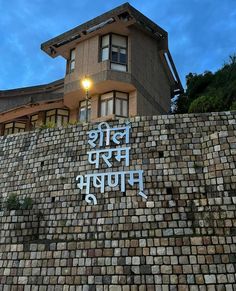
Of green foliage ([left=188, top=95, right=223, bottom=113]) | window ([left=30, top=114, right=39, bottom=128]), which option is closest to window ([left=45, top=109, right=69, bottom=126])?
window ([left=30, top=114, right=39, bottom=128])

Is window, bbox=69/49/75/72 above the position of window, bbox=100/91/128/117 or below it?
above

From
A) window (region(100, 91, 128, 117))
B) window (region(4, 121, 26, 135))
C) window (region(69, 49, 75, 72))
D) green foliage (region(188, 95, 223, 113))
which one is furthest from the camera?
window (region(4, 121, 26, 135))

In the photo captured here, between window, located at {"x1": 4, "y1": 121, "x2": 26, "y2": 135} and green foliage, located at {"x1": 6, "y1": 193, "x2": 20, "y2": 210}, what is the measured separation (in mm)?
9904

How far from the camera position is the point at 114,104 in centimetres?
1623

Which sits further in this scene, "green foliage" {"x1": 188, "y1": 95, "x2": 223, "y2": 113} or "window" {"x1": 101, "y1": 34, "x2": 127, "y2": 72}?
"window" {"x1": 101, "y1": 34, "x2": 127, "y2": 72}

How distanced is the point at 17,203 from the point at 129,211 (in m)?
4.00

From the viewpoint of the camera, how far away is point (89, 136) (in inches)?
452

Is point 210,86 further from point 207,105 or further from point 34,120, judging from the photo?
point 34,120

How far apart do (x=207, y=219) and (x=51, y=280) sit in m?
4.67

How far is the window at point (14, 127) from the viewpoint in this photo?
2045 centimetres

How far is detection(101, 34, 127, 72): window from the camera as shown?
1659 centimetres

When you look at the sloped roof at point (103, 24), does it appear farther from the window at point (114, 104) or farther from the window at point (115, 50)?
the window at point (114, 104)

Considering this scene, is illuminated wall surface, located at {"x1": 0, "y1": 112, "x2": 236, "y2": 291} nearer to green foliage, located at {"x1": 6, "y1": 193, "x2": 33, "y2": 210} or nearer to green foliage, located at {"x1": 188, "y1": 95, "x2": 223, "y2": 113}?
green foliage, located at {"x1": 6, "y1": 193, "x2": 33, "y2": 210}

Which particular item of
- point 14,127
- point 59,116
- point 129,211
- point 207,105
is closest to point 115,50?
point 59,116
